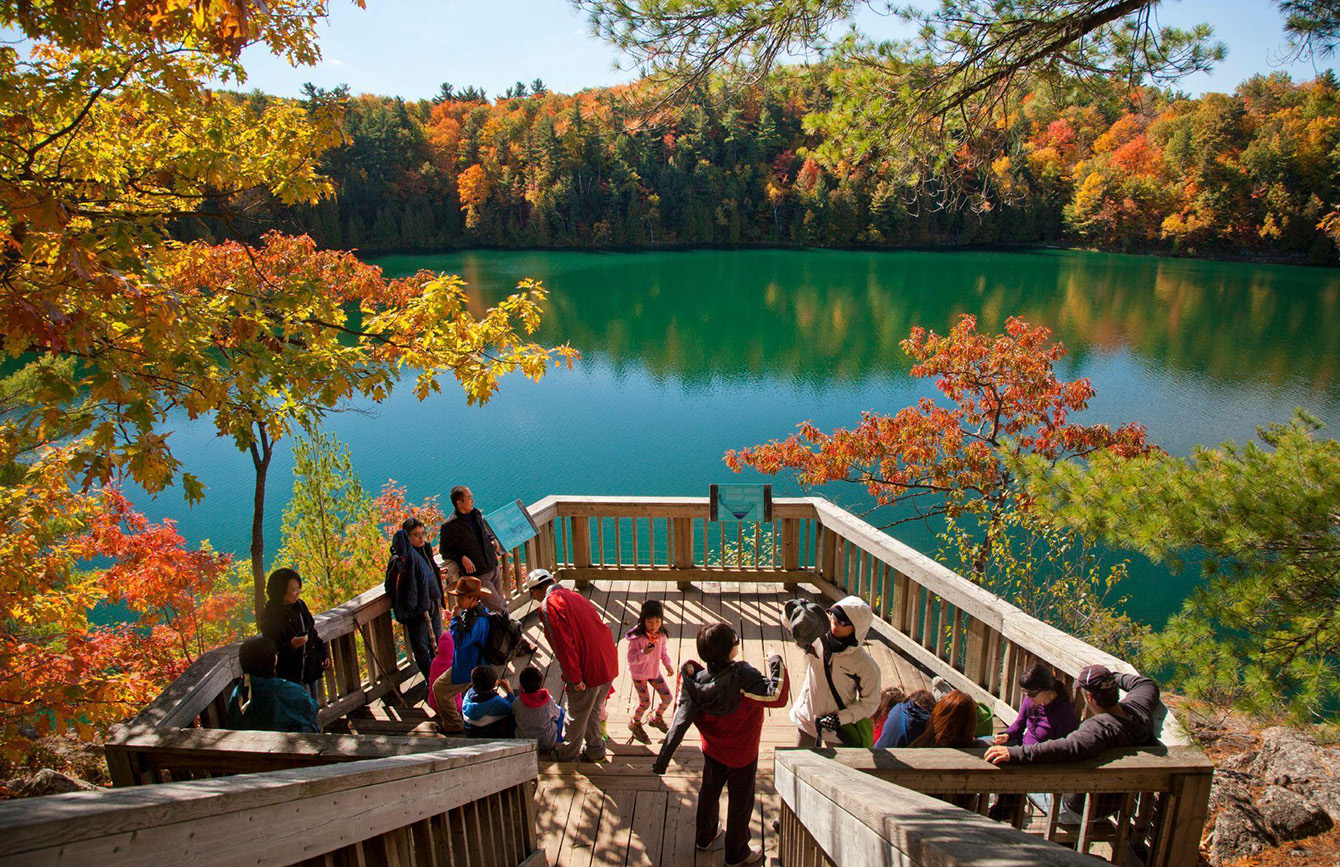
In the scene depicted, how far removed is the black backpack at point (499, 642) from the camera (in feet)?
12.4

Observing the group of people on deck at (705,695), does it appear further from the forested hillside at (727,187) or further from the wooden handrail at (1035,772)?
the forested hillside at (727,187)

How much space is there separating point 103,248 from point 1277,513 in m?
5.67

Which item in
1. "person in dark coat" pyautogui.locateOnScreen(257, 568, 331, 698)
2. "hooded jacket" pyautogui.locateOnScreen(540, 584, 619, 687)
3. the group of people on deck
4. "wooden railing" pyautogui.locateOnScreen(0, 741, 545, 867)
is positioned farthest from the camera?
"hooded jacket" pyautogui.locateOnScreen(540, 584, 619, 687)

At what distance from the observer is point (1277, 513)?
4.00 meters

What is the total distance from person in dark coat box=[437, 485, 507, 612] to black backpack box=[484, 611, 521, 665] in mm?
957

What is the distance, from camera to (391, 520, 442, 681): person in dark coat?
14.0 ft

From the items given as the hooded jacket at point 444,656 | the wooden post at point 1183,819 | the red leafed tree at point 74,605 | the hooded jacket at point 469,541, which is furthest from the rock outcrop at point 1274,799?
the red leafed tree at point 74,605

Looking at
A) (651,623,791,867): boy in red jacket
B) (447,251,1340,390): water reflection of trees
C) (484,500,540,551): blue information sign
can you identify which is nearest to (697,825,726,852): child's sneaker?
(651,623,791,867): boy in red jacket

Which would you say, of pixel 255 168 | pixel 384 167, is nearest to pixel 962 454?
pixel 255 168

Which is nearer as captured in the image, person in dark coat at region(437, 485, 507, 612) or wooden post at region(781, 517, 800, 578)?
person in dark coat at region(437, 485, 507, 612)

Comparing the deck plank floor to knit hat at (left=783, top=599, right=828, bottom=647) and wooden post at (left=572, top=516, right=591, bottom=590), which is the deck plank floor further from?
knit hat at (left=783, top=599, right=828, bottom=647)

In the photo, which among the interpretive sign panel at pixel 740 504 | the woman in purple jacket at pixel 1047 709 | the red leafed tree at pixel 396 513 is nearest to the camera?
the woman in purple jacket at pixel 1047 709

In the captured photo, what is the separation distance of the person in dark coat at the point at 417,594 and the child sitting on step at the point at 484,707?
0.66m

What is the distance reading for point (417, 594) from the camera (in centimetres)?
430
